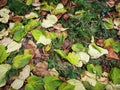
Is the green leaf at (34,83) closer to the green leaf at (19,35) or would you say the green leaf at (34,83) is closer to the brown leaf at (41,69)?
the brown leaf at (41,69)

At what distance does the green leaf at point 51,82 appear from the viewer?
137 cm

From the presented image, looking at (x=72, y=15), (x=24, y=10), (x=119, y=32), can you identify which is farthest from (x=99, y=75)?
(x=24, y=10)

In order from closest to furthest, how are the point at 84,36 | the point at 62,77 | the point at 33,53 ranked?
the point at 62,77
the point at 33,53
the point at 84,36

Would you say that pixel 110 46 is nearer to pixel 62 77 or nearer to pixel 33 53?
pixel 62 77

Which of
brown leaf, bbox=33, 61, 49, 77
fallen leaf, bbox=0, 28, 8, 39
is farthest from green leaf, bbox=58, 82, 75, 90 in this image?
fallen leaf, bbox=0, 28, 8, 39

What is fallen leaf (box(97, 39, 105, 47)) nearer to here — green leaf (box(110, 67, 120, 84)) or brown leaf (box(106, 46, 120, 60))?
brown leaf (box(106, 46, 120, 60))

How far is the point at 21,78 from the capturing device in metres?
1.44

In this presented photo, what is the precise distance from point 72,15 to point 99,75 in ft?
→ 1.72

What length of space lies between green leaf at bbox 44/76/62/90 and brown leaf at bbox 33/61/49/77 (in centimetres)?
6

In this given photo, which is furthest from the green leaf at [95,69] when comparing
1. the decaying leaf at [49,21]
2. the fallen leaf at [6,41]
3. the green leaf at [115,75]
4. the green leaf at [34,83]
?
the fallen leaf at [6,41]

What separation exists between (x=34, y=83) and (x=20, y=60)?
7.2 inches

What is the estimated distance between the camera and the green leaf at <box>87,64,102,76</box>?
1.47 meters

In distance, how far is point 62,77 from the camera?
4.75 feet

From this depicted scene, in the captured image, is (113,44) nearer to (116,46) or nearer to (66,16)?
(116,46)
